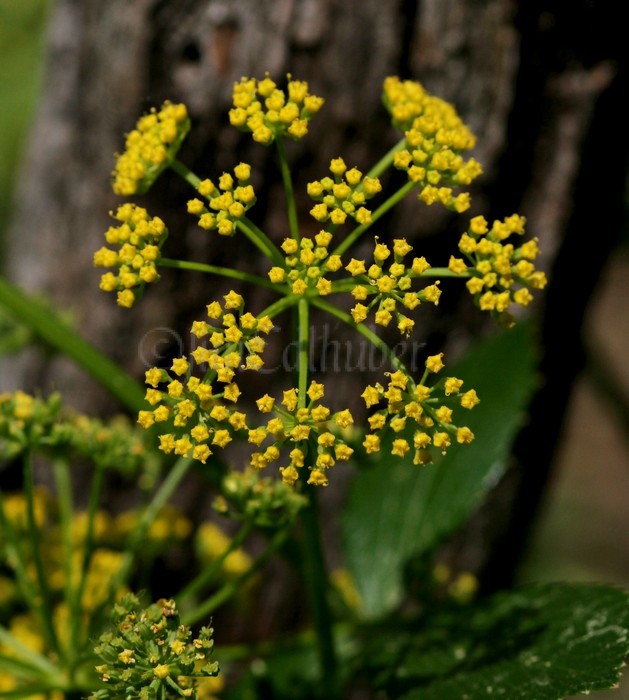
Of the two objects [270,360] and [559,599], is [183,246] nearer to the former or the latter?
[270,360]

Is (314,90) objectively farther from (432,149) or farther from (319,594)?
(319,594)

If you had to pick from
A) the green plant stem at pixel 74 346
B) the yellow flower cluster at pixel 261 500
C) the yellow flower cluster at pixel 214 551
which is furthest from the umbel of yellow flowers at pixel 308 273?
the yellow flower cluster at pixel 214 551

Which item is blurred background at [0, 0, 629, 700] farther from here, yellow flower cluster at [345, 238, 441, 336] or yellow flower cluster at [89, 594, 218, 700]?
yellow flower cluster at [89, 594, 218, 700]

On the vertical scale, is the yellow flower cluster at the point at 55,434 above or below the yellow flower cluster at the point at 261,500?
above

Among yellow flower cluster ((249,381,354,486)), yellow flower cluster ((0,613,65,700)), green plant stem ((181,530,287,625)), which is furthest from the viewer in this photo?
yellow flower cluster ((0,613,65,700))

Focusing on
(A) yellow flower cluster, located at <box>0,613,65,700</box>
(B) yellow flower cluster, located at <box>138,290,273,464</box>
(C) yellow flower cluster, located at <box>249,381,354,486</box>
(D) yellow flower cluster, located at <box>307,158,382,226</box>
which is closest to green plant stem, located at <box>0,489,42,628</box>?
(A) yellow flower cluster, located at <box>0,613,65,700</box>

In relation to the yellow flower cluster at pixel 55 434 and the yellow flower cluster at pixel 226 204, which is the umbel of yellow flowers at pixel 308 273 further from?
the yellow flower cluster at pixel 55 434
